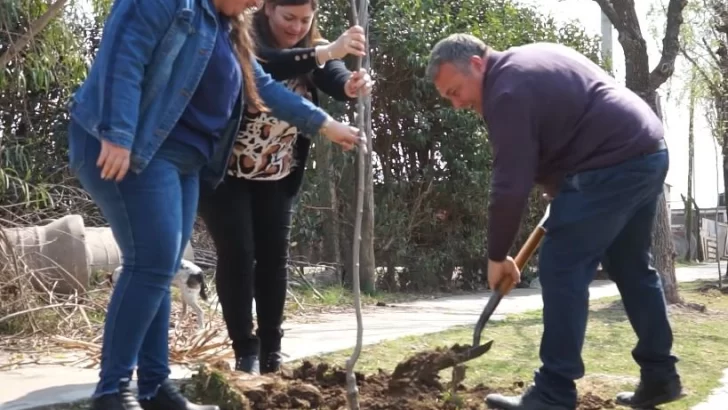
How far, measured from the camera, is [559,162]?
12.4 ft

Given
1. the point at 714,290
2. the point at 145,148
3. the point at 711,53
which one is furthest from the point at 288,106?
the point at 711,53

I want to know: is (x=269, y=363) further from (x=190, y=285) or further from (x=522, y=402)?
(x=190, y=285)

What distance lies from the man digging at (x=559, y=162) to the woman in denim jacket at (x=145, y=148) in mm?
961

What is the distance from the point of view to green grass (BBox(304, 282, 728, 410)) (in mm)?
4547

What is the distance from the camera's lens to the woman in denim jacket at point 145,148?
10.3 feet

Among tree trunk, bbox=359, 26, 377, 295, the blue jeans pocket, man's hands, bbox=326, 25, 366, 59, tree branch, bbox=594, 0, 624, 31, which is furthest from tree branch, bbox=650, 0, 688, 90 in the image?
the blue jeans pocket

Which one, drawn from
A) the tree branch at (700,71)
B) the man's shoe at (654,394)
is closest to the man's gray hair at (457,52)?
the man's shoe at (654,394)

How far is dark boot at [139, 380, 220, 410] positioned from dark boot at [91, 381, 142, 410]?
24cm

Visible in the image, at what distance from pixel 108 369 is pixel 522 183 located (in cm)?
153

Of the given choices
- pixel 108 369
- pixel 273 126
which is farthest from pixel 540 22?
pixel 108 369

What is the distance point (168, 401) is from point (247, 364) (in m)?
0.75

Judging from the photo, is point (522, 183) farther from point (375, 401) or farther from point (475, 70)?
point (375, 401)

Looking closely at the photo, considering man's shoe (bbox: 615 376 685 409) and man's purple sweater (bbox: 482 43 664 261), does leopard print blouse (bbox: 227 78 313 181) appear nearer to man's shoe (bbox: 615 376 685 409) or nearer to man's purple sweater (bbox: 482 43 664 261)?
man's purple sweater (bbox: 482 43 664 261)

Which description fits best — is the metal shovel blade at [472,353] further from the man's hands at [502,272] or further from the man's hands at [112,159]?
the man's hands at [112,159]
